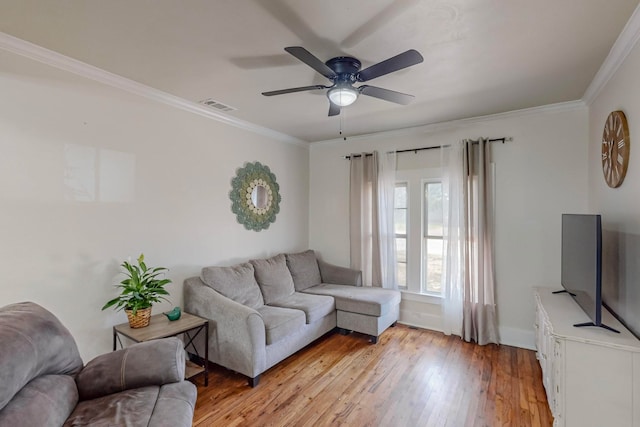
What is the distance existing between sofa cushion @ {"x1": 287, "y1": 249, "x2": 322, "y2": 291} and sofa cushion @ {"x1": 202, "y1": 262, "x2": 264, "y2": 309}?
28.2 inches

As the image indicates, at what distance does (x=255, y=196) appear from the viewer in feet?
13.3

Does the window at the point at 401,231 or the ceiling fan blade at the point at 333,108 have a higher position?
the ceiling fan blade at the point at 333,108

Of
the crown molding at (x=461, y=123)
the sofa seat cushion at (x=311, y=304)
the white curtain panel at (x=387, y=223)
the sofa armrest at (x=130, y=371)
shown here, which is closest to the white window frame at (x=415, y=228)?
the white curtain panel at (x=387, y=223)

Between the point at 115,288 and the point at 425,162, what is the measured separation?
362cm

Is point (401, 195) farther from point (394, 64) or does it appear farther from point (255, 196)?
point (394, 64)

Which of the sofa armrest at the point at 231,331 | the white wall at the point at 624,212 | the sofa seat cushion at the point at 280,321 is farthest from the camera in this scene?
the sofa seat cushion at the point at 280,321

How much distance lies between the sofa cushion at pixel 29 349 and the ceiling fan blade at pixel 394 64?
2325 millimetres

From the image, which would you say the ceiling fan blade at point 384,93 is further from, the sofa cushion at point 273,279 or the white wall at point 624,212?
the sofa cushion at point 273,279

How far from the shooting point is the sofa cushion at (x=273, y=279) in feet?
11.8

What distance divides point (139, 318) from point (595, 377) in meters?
3.17

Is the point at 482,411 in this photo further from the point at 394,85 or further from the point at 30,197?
the point at 30,197

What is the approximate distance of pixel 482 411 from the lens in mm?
2371

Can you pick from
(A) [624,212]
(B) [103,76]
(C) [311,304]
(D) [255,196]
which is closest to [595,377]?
(A) [624,212]

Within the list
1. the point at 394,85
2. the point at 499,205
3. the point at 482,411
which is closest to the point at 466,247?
the point at 499,205
